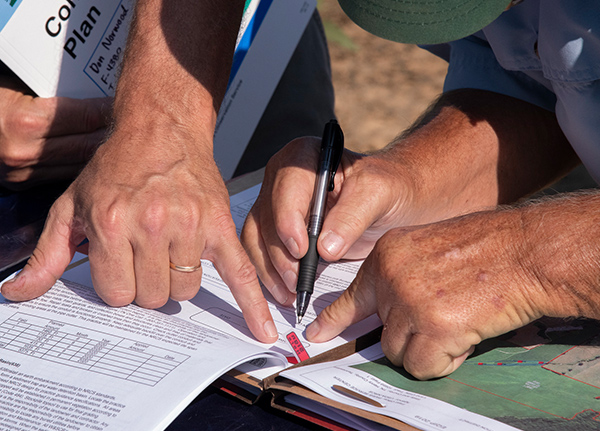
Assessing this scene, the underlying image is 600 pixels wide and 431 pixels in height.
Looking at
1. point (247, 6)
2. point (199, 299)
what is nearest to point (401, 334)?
point (199, 299)

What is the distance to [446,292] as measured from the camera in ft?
2.74

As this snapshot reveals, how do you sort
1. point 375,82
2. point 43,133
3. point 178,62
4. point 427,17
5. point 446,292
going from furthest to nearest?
1. point 375,82
2. point 43,133
3. point 178,62
4. point 446,292
5. point 427,17

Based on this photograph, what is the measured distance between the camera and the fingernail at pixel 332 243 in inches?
40.0

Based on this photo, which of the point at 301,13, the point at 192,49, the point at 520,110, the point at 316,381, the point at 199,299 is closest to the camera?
the point at 316,381

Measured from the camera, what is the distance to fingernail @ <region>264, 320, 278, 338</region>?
36.3 inches

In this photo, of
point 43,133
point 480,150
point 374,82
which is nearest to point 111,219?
point 43,133

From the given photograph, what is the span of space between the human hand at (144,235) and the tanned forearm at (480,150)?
0.51 m

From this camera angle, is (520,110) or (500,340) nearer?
(500,340)

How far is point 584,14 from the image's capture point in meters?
0.99

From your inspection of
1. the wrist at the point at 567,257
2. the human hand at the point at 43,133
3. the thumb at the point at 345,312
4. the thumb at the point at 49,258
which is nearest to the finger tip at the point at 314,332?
the thumb at the point at 345,312

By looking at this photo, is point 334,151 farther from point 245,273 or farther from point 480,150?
point 480,150

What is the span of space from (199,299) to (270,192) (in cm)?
27

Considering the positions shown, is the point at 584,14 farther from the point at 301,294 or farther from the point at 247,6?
the point at 247,6

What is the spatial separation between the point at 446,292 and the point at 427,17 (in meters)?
0.41
